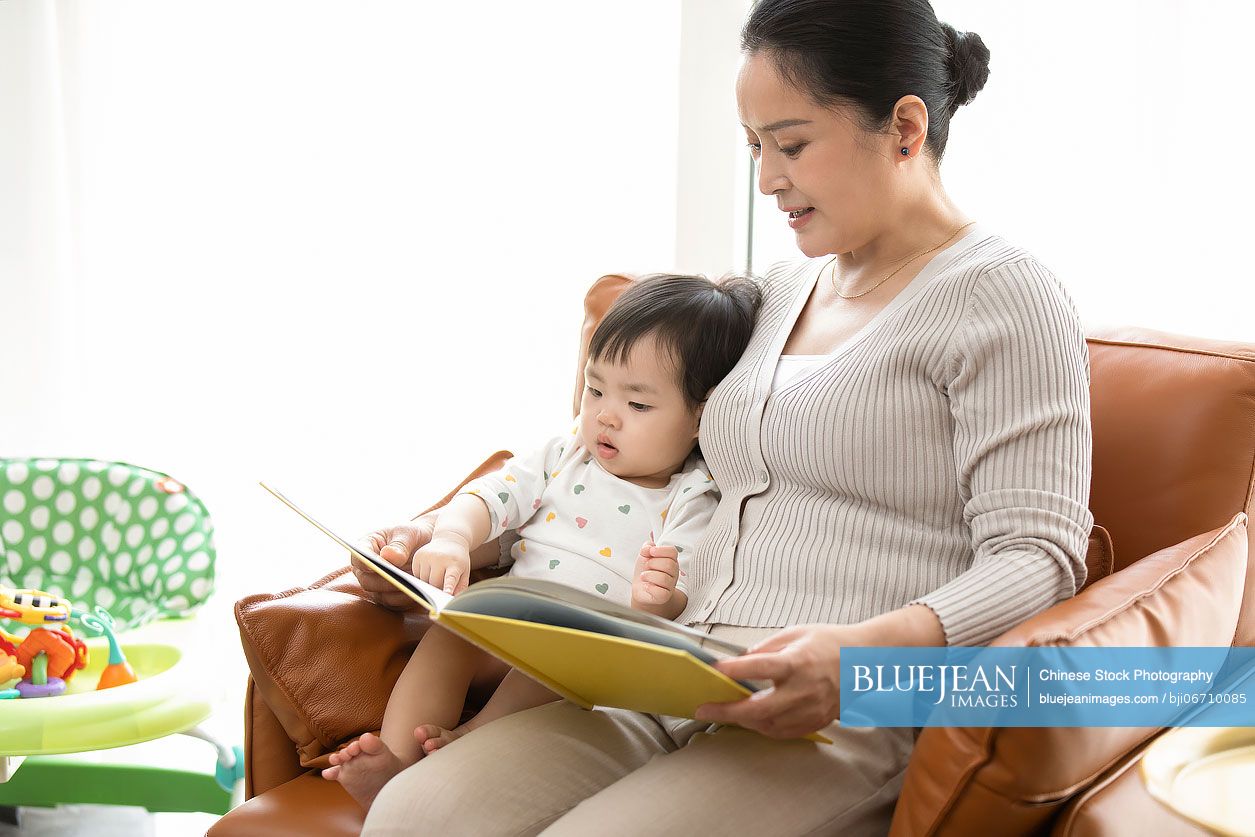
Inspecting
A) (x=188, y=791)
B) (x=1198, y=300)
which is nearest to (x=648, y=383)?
(x=1198, y=300)

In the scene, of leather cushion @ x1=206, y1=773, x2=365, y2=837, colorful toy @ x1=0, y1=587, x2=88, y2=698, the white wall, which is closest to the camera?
leather cushion @ x1=206, y1=773, x2=365, y2=837

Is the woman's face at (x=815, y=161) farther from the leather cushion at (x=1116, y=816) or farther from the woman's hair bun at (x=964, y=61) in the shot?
the leather cushion at (x=1116, y=816)

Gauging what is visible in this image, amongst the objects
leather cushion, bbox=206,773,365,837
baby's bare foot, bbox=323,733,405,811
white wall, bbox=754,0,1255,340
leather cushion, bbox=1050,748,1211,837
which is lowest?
leather cushion, bbox=206,773,365,837

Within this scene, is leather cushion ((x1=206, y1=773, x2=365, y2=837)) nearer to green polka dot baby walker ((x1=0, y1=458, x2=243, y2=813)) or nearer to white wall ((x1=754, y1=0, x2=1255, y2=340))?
green polka dot baby walker ((x1=0, y1=458, x2=243, y2=813))

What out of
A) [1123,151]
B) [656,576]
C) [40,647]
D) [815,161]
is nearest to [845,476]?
[656,576]

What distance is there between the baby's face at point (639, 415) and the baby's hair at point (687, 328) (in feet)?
0.04

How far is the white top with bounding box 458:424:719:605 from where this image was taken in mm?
1453

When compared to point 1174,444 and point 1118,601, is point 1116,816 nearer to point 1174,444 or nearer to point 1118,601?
point 1118,601

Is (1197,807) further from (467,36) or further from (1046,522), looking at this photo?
(467,36)

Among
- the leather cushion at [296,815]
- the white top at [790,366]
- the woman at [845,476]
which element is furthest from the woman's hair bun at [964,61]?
the leather cushion at [296,815]

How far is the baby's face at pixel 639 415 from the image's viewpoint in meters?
1.46

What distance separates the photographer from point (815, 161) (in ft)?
4.18

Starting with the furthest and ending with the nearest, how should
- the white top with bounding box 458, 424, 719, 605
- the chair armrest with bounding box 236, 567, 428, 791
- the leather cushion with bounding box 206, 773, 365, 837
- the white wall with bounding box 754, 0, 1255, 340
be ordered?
the white wall with bounding box 754, 0, 1255, 340 < the white top with bounding box 458, 424, 719, 605 < the chair armrest with bounding box 236, 567, 428, 791 < the leather cushion with bounding box 206, 773, 365, 837

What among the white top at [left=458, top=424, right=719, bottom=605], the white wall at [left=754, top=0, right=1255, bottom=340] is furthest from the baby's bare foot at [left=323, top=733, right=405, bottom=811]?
the white wall at [left=754, top=0, right=1255, bottom=340]
